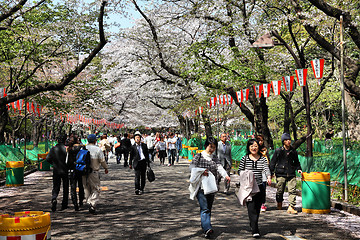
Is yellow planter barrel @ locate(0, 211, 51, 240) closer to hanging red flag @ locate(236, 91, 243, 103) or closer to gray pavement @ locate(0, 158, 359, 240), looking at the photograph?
gray pavement @ locate(0, 158, 359, 240)

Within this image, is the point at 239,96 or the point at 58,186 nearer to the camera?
the point at 58,186

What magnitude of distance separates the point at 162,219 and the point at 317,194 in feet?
12.2

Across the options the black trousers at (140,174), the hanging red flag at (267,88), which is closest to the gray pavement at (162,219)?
the black trousers at (140,174)

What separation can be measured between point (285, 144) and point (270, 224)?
2374 millimetres

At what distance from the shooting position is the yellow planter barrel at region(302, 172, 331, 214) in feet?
31.5

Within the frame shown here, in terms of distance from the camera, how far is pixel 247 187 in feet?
23.7

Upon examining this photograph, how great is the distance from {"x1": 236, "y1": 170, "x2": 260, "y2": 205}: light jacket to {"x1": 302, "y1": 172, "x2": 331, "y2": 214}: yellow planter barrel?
2917mm

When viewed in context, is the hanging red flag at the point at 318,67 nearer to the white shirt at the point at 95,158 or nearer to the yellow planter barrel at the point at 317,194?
the yellow planter barrel at the point at 317,194

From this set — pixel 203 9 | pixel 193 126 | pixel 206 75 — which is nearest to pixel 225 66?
pixel 206 75

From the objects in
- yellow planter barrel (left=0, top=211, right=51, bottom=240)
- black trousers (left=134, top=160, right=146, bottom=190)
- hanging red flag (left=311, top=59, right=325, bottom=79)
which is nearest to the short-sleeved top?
yellow planter barrel (left=0, top=211, right=51, bottom=240)

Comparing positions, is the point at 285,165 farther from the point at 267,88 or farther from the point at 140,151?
the point at 267,88

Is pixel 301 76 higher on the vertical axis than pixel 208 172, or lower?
higher

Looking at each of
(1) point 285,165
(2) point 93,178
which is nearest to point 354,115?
(1) point 285,165

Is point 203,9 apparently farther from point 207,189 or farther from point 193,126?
point 193,126
